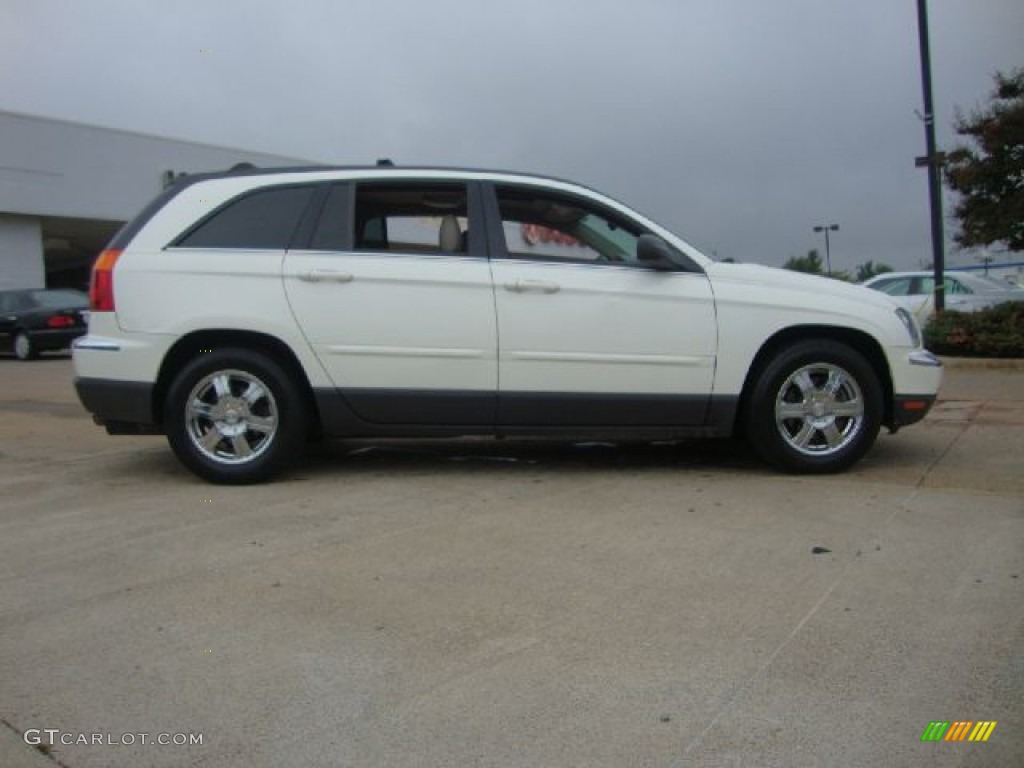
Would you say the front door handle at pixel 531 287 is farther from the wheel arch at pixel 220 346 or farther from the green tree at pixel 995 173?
the green tree at pixel 995 173

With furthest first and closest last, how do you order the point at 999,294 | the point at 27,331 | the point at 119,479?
1. the point at 27,331
2. the point at 999,294
3. the point at 119,479

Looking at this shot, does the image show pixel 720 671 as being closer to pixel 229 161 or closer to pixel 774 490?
pixel 774 490

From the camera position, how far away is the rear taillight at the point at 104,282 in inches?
207

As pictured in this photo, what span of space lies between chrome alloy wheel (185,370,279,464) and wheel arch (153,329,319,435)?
0.19m

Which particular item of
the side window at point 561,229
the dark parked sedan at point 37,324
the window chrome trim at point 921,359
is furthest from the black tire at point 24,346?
the window chrome trim at point 921,359

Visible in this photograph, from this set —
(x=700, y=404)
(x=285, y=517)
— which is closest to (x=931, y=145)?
(x=700, y=404)

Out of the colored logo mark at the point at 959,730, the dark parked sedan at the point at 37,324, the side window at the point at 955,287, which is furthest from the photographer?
the dark parked sedan at the point at 37,324

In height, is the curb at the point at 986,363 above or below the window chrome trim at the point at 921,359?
below

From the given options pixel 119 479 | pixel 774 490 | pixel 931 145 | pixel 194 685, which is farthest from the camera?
pixel 931 145

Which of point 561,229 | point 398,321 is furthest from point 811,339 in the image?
point 398,321

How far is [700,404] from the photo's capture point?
5426mm

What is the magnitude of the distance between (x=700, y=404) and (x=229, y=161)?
28.3m

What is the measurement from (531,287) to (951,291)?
12.9m

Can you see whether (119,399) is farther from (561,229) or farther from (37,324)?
(37,324)
